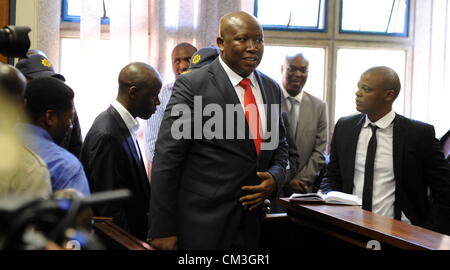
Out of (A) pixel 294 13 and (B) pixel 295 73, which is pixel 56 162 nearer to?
(B) pixel 295 73

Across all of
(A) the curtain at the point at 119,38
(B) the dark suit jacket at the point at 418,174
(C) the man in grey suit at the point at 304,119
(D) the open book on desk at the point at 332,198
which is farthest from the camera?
(A) the curtain at the point at 119,38

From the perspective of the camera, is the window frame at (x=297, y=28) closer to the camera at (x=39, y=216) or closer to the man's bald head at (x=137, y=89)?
the man's bald head at (x=137, y=89)

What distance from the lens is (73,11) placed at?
4.91 metres

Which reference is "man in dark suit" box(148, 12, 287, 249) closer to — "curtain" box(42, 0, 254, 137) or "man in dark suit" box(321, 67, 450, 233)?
"man in dark suit" box(321, 67, 450, 233)

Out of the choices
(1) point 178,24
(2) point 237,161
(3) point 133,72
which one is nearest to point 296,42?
(1) point 178,24

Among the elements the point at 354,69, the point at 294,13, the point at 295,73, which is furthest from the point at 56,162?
the point at 354,69

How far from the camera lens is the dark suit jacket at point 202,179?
2402 mm

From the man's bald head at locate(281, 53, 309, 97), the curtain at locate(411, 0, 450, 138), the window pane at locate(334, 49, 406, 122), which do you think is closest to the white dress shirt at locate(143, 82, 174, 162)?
the man's bald head at locate(281, 53, 309, 97)

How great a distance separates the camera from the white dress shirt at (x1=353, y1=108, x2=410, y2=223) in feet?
10.9

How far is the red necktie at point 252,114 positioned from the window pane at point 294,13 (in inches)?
113

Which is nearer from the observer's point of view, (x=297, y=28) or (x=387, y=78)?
(x=387, y=78)

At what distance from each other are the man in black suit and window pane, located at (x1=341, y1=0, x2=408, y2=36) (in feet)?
10.1

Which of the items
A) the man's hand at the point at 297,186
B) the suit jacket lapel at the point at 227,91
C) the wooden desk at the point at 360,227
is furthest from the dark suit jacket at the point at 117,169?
the man's hand at the point at 297,186

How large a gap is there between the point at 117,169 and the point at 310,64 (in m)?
3.20
